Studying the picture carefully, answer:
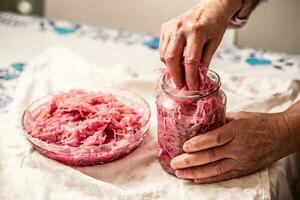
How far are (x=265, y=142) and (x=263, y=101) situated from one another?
0.82 ft

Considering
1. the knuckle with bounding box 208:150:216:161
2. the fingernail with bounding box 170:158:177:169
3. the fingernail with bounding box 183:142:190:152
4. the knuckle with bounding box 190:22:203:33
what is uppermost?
the knuckle with bounding box 190:22:203:33

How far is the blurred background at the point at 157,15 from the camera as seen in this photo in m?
1.85

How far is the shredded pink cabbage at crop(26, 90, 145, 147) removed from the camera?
0.89m

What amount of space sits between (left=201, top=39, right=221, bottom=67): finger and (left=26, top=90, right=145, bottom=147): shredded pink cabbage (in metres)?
0.19

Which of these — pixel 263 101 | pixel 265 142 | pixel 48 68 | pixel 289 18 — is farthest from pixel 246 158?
pixel 289 18

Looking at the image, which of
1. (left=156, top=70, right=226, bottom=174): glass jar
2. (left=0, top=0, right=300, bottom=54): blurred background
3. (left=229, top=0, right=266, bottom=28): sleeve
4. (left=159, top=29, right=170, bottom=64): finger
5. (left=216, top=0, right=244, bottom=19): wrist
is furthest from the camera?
(left=0, top=0, right=300, bottom=54): blurred background

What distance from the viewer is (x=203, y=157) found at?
83 centimetres

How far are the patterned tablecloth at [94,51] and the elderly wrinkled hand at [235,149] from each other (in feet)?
1.58

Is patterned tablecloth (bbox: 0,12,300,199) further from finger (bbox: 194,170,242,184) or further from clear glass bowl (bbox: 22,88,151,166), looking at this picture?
finger (bbox: 194,170,242,184)

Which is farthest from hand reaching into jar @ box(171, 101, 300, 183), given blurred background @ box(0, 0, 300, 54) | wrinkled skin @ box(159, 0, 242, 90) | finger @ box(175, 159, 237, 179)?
blurred background @ box(0, 0, 300, 54)

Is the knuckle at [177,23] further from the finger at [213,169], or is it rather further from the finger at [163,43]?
the finger at [213,169]

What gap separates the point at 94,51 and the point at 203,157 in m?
0.77

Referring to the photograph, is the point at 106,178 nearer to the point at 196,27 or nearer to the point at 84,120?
the point at 84,120

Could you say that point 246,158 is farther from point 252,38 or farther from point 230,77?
point 252,38
